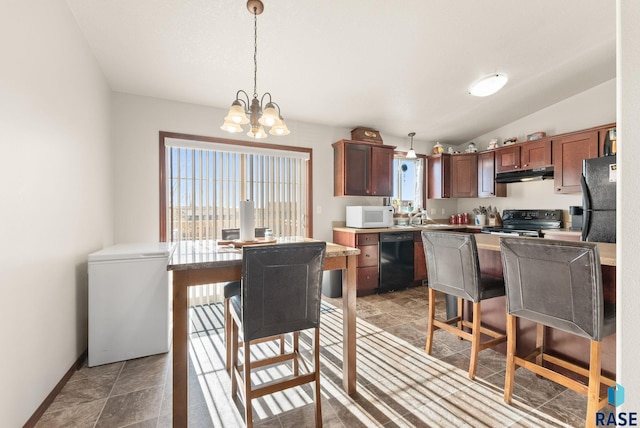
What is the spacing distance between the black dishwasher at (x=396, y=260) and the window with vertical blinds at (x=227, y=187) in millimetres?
A: 1224

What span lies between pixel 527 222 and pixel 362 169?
278cm

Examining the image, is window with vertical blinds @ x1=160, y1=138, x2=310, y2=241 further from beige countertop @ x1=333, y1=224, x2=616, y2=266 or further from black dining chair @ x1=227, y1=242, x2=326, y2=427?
black dining chair @ x1=227, y1=242, x2=326, y2=427

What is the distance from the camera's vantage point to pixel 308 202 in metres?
4.10

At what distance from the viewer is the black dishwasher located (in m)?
4.02

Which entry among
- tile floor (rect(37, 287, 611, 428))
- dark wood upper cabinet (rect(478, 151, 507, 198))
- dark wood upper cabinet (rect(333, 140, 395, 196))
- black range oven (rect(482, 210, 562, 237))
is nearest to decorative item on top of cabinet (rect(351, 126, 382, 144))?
dark wood upper cabinet (rect(333, 140, 395, 196))

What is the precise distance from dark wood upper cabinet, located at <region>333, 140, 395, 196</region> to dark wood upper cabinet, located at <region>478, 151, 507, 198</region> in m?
1.77

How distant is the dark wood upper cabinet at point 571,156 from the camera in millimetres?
3566

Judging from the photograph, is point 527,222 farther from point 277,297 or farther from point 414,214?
point 277,297

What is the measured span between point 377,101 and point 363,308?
2.63 meters

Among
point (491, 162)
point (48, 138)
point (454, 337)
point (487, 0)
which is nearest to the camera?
point (48, 138)

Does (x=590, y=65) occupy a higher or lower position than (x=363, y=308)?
higher

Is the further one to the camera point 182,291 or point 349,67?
point 349,67
